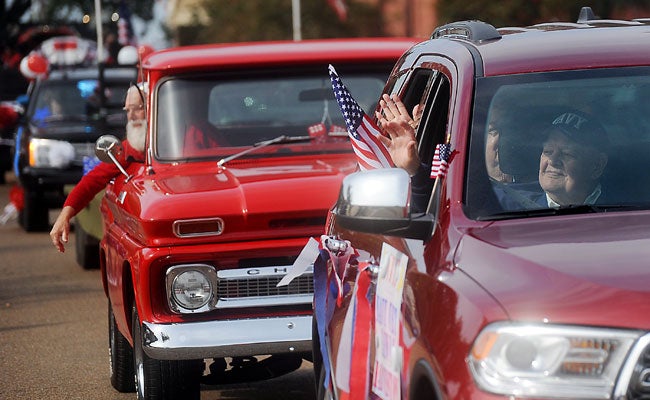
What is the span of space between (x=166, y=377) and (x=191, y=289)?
1.66ft

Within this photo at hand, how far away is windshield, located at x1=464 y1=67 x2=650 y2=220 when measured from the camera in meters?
5.02

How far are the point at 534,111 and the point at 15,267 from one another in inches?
460

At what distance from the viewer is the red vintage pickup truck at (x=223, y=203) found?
753 centimetres

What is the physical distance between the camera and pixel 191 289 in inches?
297

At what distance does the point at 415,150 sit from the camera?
5477 mm

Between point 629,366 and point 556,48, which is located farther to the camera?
point 556,48

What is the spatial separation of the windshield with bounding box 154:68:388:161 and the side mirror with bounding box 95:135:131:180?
21 cm

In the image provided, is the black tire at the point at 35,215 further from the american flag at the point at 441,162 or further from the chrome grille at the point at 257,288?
the american flag at the point at 441,162

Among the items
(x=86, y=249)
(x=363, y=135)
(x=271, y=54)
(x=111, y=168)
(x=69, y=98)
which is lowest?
(x=86, y=249)

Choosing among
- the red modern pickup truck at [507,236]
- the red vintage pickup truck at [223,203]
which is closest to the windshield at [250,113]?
the red vintage pickup truck at [223,203]

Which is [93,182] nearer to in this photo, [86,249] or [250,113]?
[250,113]

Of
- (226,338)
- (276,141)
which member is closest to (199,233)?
(226,338)

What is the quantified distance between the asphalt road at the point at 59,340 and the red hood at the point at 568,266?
435 cm

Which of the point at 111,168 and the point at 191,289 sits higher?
the point at 111,168
